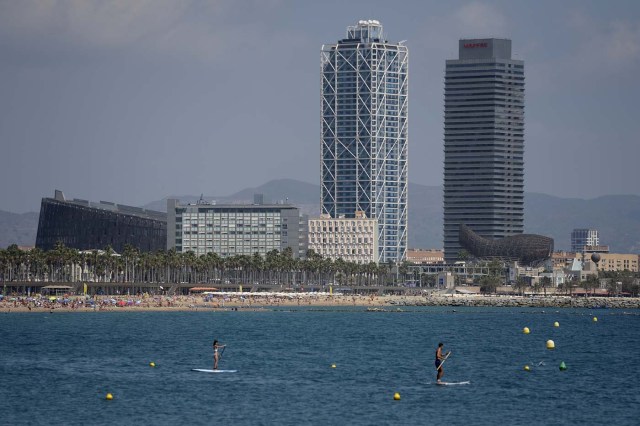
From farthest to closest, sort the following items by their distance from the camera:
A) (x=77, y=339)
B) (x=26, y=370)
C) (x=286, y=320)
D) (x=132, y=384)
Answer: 1. (x=286, y=320)
2. (x=77, y=339)
3. (x=26, y=370)
4. (x=132, y=384)

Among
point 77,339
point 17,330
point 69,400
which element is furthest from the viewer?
point 17,330

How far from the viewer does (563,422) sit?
2869 inches

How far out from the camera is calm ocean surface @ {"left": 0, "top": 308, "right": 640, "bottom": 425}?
74.8 metres

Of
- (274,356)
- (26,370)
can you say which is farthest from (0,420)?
(274,356)

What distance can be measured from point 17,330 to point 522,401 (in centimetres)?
8572

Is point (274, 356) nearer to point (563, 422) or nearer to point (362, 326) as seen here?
point (563, 422)

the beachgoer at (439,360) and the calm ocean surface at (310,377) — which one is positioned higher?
the beachgoer at (439,360)

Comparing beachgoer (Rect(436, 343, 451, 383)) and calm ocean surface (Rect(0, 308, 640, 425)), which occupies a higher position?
beachgoer (Rect(436, 343, 451, 383))

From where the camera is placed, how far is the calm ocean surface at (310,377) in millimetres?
74812

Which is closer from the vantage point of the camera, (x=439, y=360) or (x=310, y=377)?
(x=439, y=360)

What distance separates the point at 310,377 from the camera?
9388 cm

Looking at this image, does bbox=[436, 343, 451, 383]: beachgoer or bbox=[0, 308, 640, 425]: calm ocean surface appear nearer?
bbox=[0, 308, 640, 425]: calm ocean surface

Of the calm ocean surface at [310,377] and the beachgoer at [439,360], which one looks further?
the beachgoer at [439,360]

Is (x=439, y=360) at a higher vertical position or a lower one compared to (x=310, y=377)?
higher
